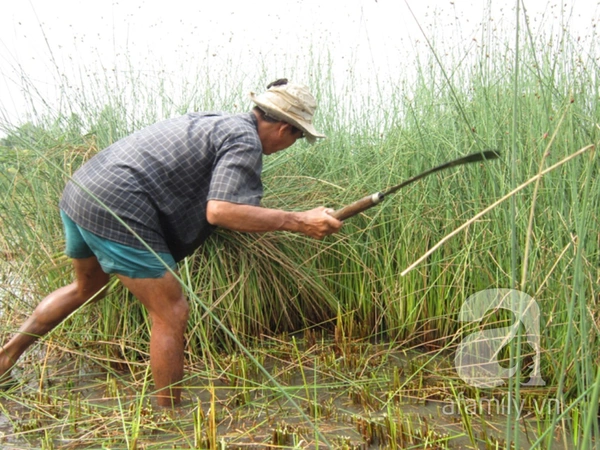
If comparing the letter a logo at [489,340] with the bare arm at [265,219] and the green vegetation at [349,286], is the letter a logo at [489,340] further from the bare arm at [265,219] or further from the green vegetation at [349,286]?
the bare arm at [265,219]

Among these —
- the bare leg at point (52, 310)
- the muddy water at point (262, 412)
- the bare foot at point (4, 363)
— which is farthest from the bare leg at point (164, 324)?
the bare foot at point (4, 363)

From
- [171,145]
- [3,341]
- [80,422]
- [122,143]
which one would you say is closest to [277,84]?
[171,145]

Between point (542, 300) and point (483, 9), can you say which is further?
point (483, 9)

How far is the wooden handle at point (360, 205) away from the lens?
2158mm

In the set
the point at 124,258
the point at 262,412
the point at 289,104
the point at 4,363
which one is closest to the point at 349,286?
the point at 262,412

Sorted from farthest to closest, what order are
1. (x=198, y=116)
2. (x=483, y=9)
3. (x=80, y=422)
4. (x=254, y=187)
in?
(x=483, y=9) → (x=198, y=116) → (x=254, y=187) → (x=80, y=422)

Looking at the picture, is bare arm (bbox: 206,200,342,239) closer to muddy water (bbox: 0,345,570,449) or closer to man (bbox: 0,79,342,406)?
man (bbox: 0,79,342,406)

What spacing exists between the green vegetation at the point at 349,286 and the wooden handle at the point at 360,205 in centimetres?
76

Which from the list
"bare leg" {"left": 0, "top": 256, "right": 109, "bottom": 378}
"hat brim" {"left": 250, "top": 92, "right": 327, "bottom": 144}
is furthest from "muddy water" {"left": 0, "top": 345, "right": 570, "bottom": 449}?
"hat brim" {"left": 250, "top": 92, "right": 327, "bottom": 144}

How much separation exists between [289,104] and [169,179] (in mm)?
698

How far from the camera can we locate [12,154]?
4.06m

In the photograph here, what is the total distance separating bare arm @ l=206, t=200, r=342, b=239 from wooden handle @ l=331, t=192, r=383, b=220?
3.6 inches

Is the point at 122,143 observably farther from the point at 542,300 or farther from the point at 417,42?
the point at 417,42

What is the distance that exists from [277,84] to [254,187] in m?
0.62
